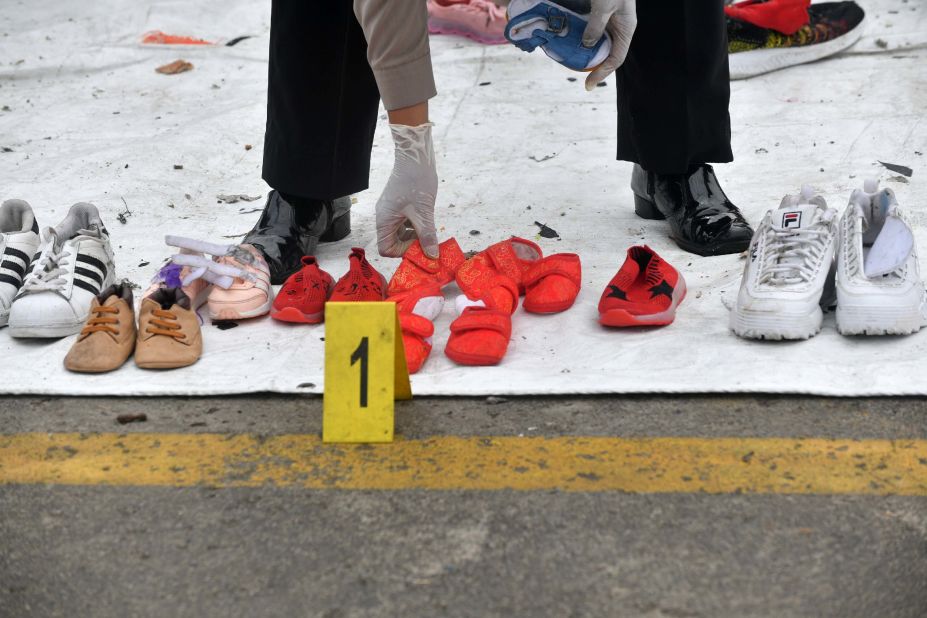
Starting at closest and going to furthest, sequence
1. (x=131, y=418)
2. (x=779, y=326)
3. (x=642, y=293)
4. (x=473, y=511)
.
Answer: (x=473, y=511) < (x=131, y=418) < (x=779, y=326) < (x=642, y=293)

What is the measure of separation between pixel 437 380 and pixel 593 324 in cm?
43

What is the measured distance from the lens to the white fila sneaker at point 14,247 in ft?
7.72

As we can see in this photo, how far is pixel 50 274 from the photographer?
231cm

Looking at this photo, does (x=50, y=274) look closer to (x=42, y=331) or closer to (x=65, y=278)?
(x=65, y=278)

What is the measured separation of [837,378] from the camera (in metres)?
1.91

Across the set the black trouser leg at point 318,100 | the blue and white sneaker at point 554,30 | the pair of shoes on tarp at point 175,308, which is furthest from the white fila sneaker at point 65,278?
the blue and white sneaker at point 554,30

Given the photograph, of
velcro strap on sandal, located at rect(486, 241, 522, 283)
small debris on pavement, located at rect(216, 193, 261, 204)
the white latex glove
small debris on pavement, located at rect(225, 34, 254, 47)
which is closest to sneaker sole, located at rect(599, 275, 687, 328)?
velcro strap on sandal, located at rect(486, 241, 522, 283)

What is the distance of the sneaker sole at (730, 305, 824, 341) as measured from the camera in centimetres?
206

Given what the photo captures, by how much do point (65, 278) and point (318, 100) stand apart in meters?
0.79

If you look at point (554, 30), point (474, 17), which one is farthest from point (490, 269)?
point (474, 17)

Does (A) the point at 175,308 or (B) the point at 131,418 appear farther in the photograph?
(A) the point at 175,308

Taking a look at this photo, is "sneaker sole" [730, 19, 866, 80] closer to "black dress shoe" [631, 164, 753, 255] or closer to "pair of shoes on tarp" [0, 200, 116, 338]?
"black dress shoe" [631, 164, 753, 255]

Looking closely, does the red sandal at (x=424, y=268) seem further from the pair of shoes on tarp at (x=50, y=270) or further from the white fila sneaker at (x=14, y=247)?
the white fila sneaker at (x=14, y=247)

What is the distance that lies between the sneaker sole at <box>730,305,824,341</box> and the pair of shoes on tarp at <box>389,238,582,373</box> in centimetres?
41
